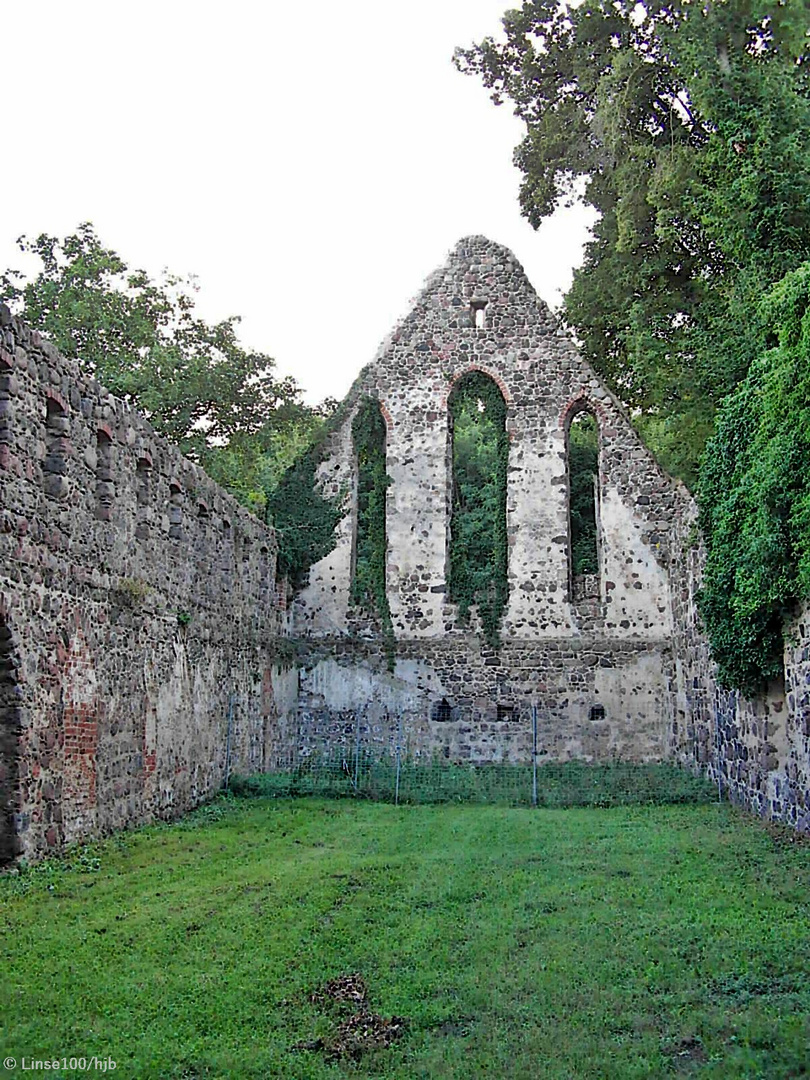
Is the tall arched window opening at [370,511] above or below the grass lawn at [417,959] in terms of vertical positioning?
above

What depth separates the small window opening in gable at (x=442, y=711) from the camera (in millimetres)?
20062

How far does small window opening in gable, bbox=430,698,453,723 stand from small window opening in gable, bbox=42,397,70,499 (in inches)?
439

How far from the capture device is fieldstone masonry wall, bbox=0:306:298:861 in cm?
922

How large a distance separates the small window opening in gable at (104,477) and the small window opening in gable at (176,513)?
2.38 m

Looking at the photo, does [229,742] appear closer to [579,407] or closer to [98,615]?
[98,615]

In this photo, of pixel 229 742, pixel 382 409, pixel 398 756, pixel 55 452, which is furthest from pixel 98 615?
pixel 382 409

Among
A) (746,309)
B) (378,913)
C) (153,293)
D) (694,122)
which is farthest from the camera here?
(153,293)

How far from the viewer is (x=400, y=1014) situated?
5613mm

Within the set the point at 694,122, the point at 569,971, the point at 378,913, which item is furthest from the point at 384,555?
the point at 569,971

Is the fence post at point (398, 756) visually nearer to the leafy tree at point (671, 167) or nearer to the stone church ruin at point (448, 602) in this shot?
the stone church ruin at point (448, 602)

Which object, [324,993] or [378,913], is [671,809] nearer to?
[378,913]

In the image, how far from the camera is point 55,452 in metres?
10.3

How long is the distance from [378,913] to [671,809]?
731cm

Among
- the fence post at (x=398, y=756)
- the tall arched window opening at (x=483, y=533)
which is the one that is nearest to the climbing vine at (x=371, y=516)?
the fence post at (x=398, y=756)
